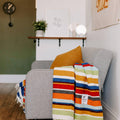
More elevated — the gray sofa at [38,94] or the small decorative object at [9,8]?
the small decorative object at [9,8]

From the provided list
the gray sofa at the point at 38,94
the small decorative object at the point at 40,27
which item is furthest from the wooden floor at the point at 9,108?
the small decorative object at the point at 40,27

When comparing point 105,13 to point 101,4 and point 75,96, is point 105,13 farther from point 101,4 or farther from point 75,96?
point 75,96

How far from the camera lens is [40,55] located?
11.2 feet

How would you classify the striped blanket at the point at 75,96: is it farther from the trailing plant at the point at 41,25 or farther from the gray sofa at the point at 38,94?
the trailing plant at the point at 41,25

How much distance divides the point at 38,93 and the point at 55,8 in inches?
77.2

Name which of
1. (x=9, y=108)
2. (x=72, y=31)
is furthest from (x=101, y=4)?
(x=9, y=108)

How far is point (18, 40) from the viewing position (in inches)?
184

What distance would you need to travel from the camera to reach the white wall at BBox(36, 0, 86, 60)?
339 cm

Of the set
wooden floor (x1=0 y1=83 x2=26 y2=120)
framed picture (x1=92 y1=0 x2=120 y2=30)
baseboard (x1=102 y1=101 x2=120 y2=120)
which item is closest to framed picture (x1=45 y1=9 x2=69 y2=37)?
framed picture (x1=92 y1=0 x2=120 y2=30)

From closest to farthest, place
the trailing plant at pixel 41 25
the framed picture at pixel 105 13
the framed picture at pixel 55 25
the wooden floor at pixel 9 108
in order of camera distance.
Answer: the framed picture at pixel 105 13 → the wooden floor at pixel 9 108 → the trailing plant at pixel 41 25 → the framed picture at pixel 55 25

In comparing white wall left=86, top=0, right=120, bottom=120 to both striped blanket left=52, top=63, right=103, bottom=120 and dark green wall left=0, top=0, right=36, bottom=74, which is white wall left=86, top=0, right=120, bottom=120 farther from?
dark green wall left=0, top=0, right=36, bottom=74

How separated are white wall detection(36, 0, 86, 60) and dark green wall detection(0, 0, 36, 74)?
1.28m

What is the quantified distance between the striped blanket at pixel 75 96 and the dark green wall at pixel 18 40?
2.92m

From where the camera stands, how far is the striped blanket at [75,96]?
6.04ft
